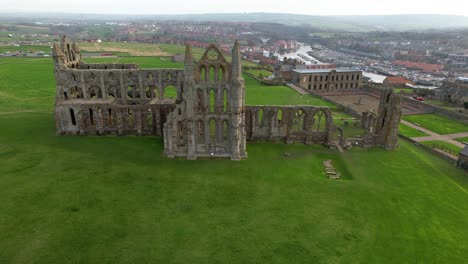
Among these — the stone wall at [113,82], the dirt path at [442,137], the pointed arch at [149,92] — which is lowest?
the dirt path at [442,137]

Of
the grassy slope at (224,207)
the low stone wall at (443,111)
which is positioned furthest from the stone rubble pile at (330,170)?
the low stone wall at (443,111)

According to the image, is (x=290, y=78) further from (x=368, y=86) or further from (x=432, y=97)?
(x=432, y=97)

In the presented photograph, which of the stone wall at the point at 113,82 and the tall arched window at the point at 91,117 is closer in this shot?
the tall arched window at the point at 91,117

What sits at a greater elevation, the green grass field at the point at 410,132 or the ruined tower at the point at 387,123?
the ruined tower at the point at 387,123

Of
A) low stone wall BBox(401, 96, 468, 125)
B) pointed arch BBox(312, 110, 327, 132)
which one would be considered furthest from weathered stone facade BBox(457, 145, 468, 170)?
low stone wall BBox(401, 96, 468, 125)

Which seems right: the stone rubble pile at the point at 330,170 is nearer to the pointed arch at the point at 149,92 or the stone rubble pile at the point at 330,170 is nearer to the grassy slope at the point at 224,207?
the grassy slope at the point at 224,207

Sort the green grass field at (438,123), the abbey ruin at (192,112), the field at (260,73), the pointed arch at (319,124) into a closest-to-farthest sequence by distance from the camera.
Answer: the abbey ruin at (192,112)
the pointed arch at (319,124)
the green grass field at (438,123)
the field at (260,73)

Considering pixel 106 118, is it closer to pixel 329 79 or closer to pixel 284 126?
pixel 284 126
